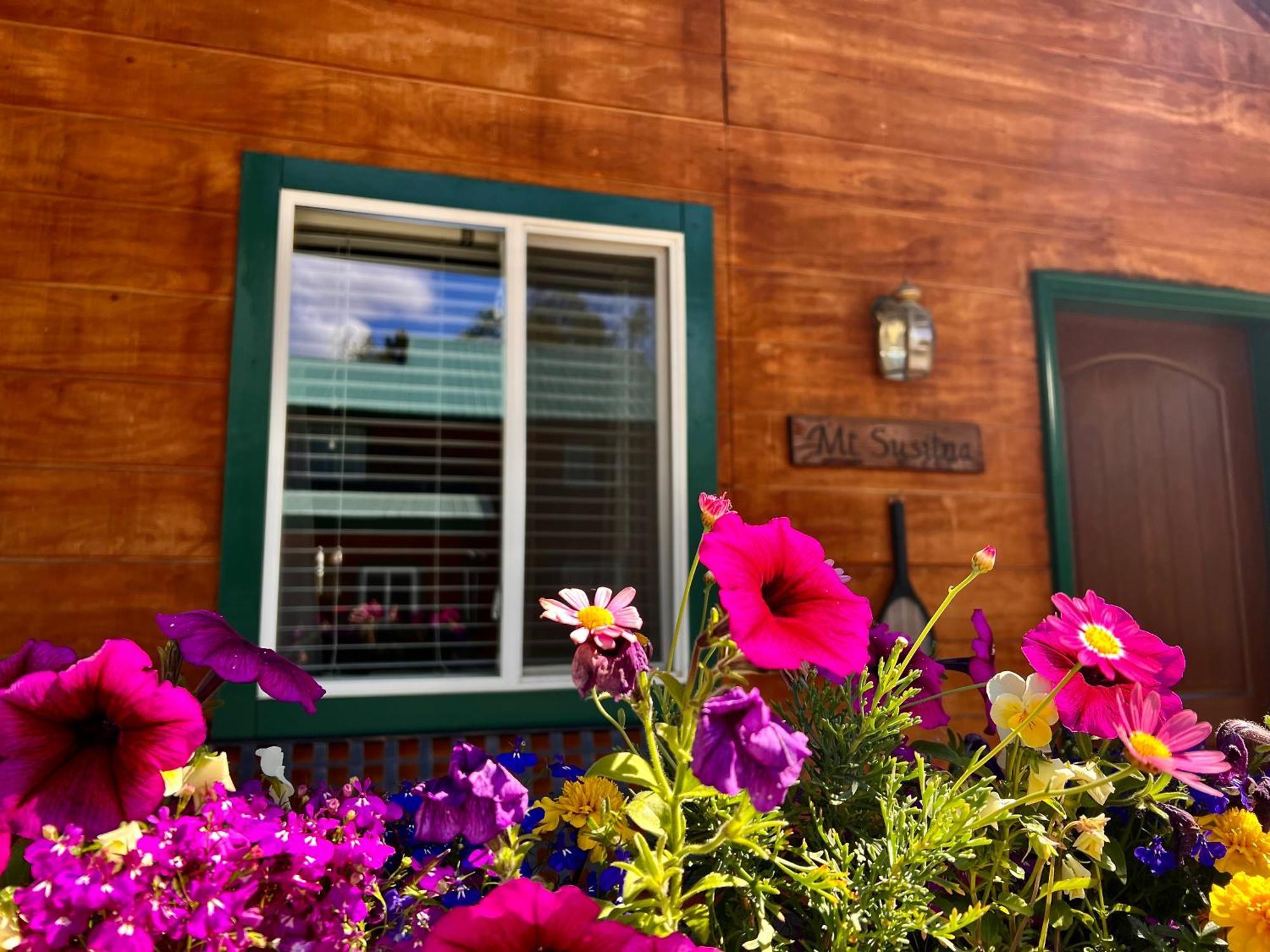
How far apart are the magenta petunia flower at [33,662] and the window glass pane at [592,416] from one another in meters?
1.81

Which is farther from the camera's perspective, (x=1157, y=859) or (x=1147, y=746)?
(x=1157, y=859)

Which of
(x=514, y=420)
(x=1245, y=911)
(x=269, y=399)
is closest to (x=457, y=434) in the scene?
(x=514, y=420)

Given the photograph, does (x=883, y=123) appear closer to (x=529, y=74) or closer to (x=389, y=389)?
(x=529, y=74)

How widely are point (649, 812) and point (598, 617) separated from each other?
0.53 feet

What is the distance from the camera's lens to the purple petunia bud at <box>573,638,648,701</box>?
792 mm

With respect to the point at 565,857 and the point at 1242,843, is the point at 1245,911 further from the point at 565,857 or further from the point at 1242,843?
the point at 565,857

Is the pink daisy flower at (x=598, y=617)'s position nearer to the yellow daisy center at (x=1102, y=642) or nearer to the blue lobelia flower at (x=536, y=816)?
the blue lobelia flower at (x=536, y=816)

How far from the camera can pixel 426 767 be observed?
2297mm

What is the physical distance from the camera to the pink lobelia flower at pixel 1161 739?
81 centimetres

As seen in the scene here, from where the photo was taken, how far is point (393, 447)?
286 centimetres

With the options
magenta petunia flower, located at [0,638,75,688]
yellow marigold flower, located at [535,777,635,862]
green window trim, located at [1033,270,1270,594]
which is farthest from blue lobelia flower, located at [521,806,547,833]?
green window trim, located at [1033,270,1270,594]

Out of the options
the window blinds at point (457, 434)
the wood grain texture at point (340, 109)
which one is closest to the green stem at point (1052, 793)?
the window blinds at point (457, 434)

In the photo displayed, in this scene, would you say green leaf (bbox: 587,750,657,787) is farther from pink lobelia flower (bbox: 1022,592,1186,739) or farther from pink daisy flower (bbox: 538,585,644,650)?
pink lobelia flower (bbox: 1022,592,1186,739)

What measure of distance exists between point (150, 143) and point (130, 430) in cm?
70
